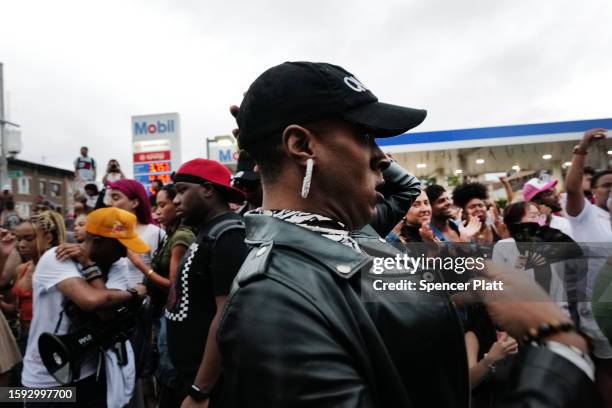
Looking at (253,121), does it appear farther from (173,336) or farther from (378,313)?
(173,336)

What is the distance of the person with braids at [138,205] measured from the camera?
187 inches

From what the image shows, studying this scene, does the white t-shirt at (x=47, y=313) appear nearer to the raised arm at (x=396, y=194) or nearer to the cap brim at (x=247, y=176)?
the cap brim at (x=247, y=176)

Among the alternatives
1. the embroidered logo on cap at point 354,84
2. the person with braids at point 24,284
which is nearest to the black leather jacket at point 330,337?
the embroidered logo on cap at point 354,84

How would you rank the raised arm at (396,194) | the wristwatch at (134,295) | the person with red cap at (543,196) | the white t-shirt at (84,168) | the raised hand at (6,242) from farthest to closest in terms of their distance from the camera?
the white t-shirt at (84,168), the person with red cap at (543,196), the raised hand at (6,242), the wristwatch at (134,295), the raised arm at (396,194)

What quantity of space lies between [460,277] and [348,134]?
489mm

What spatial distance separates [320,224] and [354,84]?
0.38 meters

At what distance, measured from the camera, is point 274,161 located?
3.97 feet

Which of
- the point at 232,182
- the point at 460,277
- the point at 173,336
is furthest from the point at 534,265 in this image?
the point at 232,182

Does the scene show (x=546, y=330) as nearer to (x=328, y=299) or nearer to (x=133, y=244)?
(x=328, y=299)

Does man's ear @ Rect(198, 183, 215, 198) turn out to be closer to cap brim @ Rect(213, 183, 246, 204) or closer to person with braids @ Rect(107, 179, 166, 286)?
cap brim @ Rect(213, 183, 246, 204)

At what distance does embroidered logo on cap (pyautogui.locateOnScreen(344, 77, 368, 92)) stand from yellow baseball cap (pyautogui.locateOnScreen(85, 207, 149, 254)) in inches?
103

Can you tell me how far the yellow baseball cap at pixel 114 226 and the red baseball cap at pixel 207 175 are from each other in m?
0.66

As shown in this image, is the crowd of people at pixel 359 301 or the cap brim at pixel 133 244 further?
the cap brim at pixel 133 244

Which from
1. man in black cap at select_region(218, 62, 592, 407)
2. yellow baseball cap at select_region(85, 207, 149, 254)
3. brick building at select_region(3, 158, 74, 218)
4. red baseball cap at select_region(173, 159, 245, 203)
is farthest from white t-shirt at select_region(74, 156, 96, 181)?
brick building at select_region(3, 158, 74, 218)
